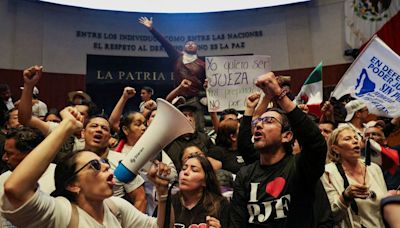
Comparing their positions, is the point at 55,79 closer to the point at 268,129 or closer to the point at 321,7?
the point at 321,7

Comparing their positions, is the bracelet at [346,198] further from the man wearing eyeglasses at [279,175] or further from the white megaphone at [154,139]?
the white megaphone at [154,139]

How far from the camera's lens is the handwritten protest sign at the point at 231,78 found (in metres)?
5.61

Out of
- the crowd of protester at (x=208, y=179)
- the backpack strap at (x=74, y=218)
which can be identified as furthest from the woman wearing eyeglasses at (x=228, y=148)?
the backpack strap at (x=74, y=218)

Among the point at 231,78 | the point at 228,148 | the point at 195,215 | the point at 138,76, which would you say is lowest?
the point at 195,215

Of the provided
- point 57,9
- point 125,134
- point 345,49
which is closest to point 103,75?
point 57,9

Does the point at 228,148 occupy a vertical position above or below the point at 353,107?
below

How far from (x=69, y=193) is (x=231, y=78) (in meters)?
3.77

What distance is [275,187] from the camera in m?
2.62

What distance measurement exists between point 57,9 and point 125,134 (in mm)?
8322

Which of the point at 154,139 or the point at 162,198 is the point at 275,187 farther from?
the point at 154,139

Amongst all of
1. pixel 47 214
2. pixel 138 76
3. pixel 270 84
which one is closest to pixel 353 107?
pixel 270 84

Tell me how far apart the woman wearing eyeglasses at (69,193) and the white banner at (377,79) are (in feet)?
9.55

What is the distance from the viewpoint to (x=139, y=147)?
261 centimetres

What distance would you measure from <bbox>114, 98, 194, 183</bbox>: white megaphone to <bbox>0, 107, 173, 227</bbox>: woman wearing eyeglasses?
0.12 metres
